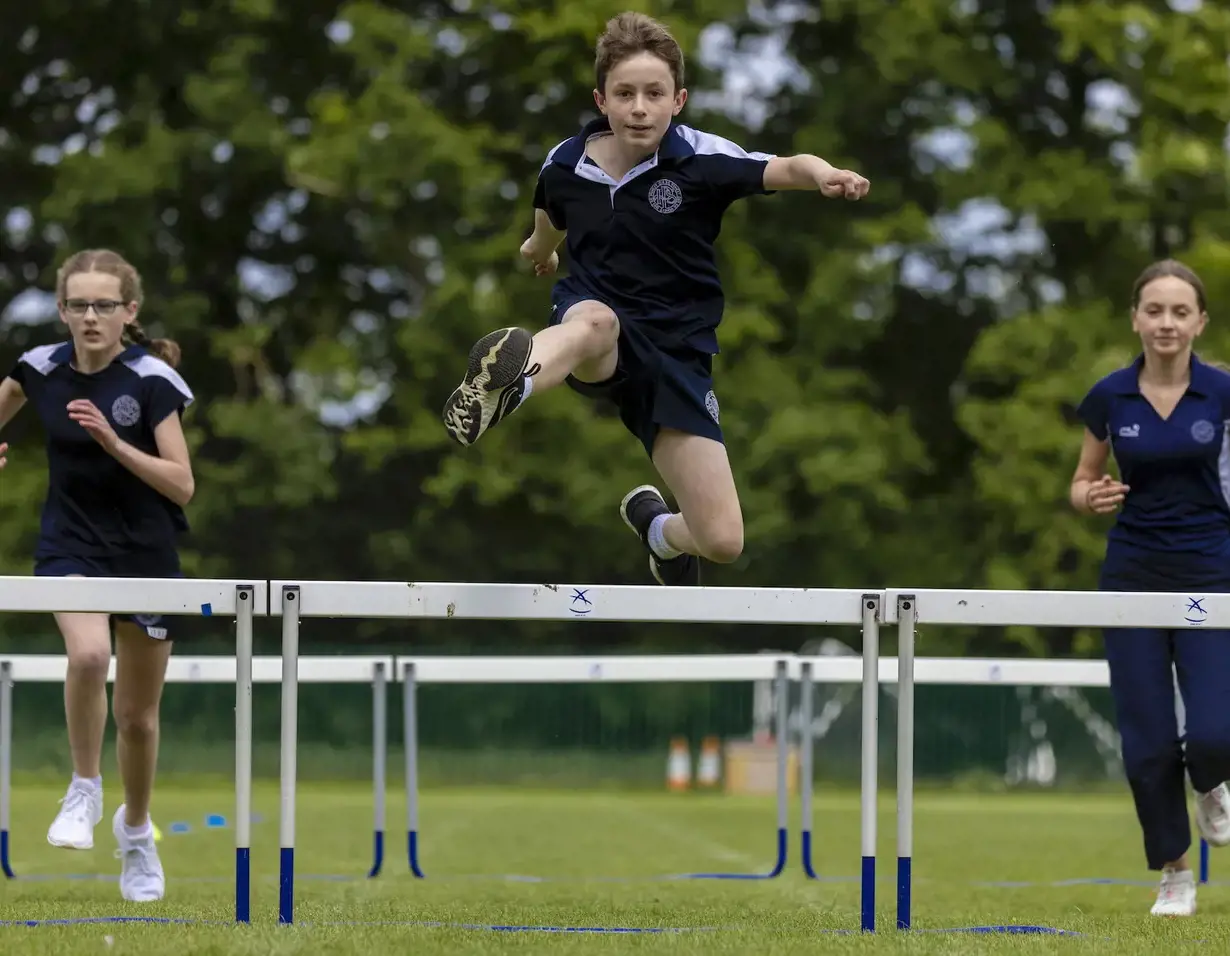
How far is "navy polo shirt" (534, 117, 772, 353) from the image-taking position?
227 inches

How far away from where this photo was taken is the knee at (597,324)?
557 centimetres

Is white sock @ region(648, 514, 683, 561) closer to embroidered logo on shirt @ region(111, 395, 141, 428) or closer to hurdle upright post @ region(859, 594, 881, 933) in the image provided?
hurdle upright post @ region(859, 594, 881, 933)

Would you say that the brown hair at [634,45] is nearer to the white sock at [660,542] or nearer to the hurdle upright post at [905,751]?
the white sock at [660,542]

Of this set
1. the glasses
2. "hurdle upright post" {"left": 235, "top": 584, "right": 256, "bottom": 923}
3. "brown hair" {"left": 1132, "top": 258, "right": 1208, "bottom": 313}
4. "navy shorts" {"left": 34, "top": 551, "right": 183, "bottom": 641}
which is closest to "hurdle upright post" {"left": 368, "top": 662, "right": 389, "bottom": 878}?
"navy shorts" {"left": 34, "top": 551, "right": 183, "bottom": 641}

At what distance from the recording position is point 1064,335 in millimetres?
21172

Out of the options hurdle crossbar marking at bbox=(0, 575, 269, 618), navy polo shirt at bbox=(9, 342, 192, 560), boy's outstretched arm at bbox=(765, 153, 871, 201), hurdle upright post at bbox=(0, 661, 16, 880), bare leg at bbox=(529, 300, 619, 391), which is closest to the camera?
hurdle crossbar marking at bbox=(0, 575, 269, 618)

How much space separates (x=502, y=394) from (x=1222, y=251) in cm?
1677

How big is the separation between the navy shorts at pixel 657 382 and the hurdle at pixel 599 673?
9.90 ft

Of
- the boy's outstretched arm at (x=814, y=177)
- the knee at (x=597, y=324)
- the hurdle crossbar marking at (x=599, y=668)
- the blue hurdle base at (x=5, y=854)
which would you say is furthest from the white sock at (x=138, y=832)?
the boy's outstretched arm at (x=814, y=177)

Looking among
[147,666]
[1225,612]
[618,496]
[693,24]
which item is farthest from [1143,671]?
[693,24]

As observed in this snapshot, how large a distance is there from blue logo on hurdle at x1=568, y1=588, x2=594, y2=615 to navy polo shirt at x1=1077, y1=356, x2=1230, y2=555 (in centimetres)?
232

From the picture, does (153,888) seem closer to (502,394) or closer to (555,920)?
(555,920)

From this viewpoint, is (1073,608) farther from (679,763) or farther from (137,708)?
(679,763)

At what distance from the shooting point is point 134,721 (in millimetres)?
6566
